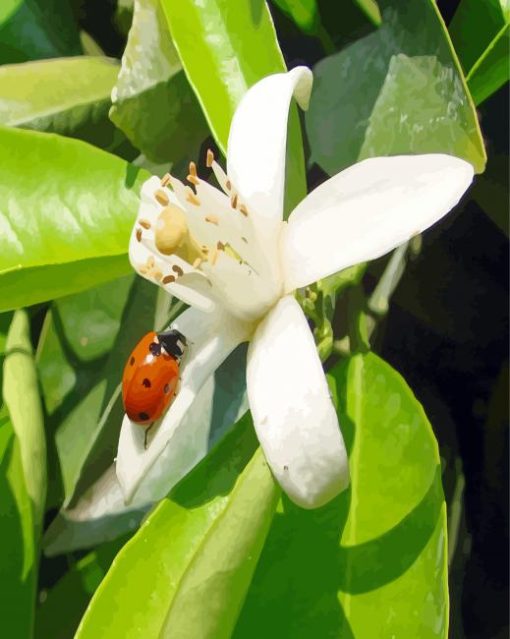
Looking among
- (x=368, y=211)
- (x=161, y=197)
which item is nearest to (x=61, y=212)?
(x=161, y=197)

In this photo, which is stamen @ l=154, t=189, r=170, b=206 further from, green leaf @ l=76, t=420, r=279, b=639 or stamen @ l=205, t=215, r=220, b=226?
green leaf @ l=76, t=420, r=279, b=639

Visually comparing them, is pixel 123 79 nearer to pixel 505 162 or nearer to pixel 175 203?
pixel 175 203

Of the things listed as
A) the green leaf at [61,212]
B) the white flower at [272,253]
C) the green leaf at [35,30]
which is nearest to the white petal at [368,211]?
the white flower at [272,253]

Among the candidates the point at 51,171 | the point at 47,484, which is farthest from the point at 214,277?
the point at 47,484

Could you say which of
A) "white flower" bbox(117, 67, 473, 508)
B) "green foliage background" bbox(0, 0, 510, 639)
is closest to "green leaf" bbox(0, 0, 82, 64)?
"green foliage background" bbox(0, 0, 510, 639)

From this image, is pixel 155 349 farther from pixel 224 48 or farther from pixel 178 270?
pixel 224 48

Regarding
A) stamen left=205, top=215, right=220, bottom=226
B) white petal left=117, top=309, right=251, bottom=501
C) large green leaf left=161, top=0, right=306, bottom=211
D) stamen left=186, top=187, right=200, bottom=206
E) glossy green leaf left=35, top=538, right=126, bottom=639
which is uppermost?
large green leaf left=161, top=0, right=306, bottom=211

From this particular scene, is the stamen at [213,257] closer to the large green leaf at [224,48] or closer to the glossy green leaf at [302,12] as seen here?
the large green leaf at [224,48]
